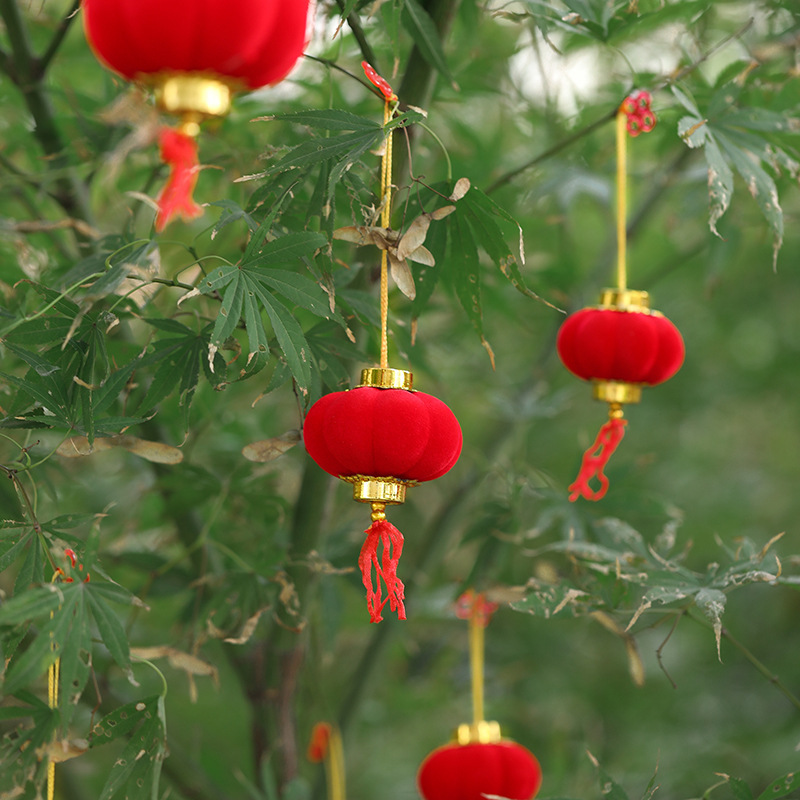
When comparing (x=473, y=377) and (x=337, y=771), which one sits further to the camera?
(x=473, y=377)

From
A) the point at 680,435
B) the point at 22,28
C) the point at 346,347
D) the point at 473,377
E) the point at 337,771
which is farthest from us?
the point at 680,435

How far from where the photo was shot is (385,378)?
563 mm

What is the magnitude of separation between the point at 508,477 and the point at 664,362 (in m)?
0.29

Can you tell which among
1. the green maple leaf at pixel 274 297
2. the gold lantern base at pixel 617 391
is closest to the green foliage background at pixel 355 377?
the green maple leaf at pixel 274 297

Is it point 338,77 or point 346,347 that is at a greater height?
point 338,77

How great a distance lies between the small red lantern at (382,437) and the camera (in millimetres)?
537

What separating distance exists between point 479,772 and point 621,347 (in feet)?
1.42

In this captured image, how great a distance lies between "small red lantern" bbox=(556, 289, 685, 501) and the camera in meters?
0.73

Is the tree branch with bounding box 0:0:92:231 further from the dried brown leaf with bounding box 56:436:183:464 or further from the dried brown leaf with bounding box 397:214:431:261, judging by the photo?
the dried brown leaf with bounding box 397:214:431:261

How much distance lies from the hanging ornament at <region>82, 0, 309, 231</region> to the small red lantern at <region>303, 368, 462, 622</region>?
0.18m

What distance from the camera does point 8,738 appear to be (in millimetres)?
593

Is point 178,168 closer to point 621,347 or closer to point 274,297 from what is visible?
point 274,297

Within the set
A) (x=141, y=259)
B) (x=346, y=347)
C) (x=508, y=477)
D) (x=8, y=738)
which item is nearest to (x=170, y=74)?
(x=141, y=259)

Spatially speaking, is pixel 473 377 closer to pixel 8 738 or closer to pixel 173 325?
pixel 173 325
